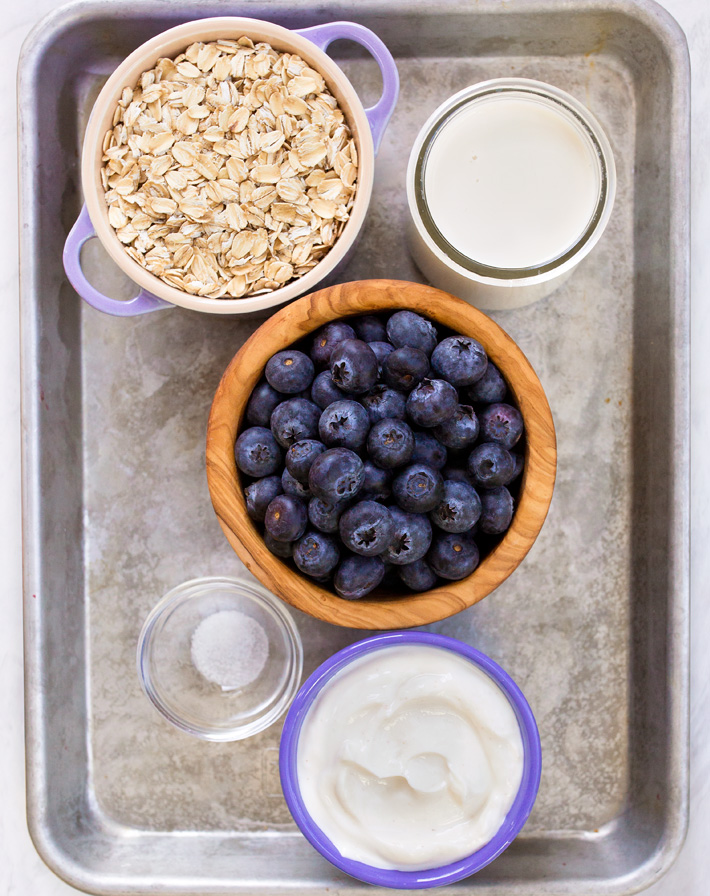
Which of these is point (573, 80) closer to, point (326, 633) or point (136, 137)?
point (136, 137)

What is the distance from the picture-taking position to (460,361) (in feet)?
2.22

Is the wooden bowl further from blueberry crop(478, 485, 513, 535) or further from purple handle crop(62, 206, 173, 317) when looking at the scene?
purple handle crop(62, 206, 173, 317)

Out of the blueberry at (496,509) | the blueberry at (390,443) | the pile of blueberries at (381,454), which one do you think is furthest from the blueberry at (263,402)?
the blueberry at (496,509)

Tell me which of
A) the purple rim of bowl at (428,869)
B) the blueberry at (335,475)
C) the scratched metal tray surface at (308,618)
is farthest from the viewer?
the scratched metal tray surface at (308,618)

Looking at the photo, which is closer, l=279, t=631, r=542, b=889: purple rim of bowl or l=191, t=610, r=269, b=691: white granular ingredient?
l=279, t=631, r=542, b=889: purple rim of bowl

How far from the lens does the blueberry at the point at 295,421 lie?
0.68 m

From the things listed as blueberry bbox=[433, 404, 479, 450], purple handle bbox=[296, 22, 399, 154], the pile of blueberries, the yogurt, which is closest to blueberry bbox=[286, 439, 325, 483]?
the pile of blueberries

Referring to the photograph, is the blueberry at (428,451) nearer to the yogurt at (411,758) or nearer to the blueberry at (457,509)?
the blueberry at (457,509)

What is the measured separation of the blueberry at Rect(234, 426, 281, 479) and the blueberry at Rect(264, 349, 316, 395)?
45mm

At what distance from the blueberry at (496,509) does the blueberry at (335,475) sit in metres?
0.12

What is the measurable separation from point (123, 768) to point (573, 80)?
91cm

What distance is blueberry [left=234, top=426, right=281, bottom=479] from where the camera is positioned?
692mm

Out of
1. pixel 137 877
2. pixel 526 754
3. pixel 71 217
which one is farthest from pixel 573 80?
pixel 137 877

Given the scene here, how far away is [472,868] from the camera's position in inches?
29.1
